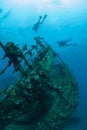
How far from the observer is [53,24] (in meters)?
41.3

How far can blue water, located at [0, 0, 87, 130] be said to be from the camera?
3903cm

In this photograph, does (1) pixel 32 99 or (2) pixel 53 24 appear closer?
(1) pixel 32 99

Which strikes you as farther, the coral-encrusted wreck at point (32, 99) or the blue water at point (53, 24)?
the blue water at point (53, 24)

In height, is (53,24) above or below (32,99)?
above

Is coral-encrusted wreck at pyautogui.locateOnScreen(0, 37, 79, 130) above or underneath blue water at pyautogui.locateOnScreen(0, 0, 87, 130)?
underneath

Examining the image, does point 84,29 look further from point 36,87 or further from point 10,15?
point 36,87

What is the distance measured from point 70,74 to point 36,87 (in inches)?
208

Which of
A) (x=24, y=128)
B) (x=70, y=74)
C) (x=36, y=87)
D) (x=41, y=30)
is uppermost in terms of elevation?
(x=41, y=30)

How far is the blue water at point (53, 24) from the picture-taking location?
39031 millimetres

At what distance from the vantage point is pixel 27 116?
8844 millimetres

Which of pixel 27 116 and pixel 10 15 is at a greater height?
pixel 10 15

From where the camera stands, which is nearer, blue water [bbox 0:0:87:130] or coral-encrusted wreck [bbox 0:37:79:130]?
coral-encrusted wreck [bbox 0:37:79:130]

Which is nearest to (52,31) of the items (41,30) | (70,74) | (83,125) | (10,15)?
(41,30)

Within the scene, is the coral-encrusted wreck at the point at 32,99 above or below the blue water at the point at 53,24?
below
